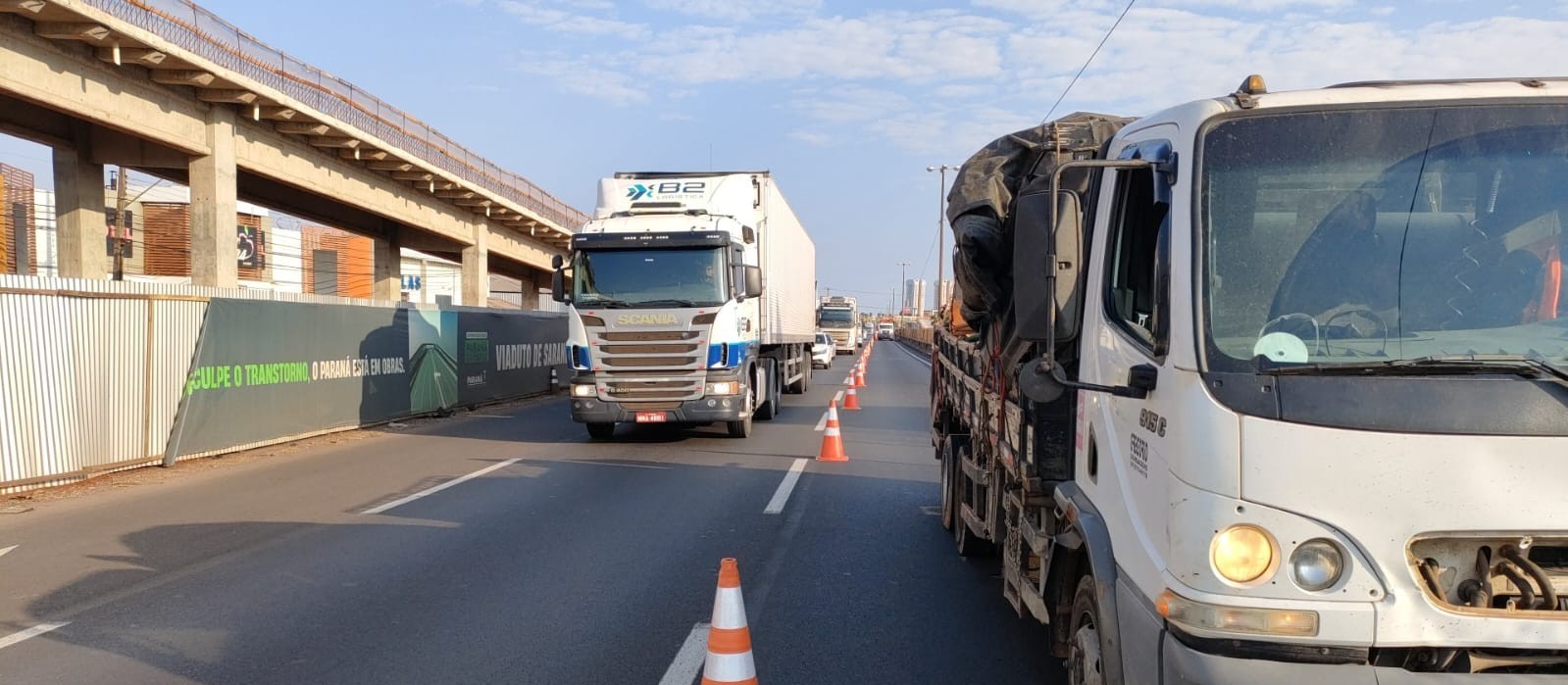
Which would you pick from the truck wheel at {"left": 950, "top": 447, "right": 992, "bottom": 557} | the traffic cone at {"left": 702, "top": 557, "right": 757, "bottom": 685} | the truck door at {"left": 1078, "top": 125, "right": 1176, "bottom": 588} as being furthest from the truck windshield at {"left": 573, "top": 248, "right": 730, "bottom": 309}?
the truck door at {"left": 1078, "top": 125, "right": 1176, "bottom": 588}

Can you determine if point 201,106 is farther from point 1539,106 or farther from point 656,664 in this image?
point 1539,106

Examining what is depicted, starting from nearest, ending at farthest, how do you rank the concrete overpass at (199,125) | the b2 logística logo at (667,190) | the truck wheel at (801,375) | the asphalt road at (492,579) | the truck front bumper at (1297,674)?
1. the truck front bumper at (1297,674)
2. the asphalt road at (492,579)
3. the b2 logística logo at (667,190)
4. the concrete overpass at (199,125)
5. the truck wheel at (801,375)

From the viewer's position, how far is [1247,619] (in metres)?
2.73

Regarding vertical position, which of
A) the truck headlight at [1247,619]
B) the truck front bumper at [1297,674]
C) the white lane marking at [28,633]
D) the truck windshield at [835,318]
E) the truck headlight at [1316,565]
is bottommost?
the white lane marking at [28,633]

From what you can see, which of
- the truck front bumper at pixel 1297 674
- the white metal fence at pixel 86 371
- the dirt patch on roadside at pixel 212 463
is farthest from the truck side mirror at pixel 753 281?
the truck front bumper at pixel 1297 674

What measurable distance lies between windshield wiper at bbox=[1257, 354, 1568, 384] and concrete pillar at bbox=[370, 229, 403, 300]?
1334 inches

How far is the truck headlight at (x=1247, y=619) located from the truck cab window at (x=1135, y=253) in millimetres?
902

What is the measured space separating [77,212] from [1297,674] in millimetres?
23467

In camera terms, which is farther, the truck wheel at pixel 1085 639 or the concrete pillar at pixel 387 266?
the concrete pillar at pixel 387 266

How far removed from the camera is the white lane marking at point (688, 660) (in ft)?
15.9

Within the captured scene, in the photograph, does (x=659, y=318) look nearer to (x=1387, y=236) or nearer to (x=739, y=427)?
(x=739, y=427)

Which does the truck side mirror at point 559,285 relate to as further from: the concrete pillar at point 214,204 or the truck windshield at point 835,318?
the truck windshield at point 835,318

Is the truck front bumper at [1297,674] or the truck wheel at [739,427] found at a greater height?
the truck front bumper at [1297,674]

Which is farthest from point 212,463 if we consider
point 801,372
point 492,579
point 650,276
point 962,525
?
point 801,372
